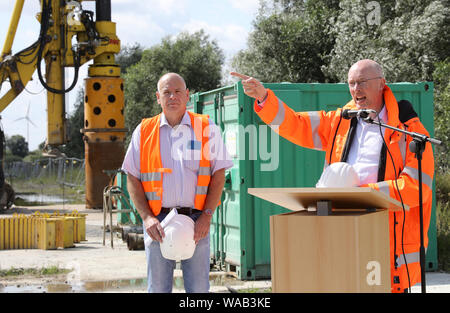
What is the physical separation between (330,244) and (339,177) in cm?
46

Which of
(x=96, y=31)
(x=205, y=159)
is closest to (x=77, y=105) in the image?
(x=96, y=31)

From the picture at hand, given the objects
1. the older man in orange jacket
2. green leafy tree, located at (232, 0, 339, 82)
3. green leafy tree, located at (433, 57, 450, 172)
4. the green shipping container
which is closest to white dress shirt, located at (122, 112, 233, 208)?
the older man in orange jacket

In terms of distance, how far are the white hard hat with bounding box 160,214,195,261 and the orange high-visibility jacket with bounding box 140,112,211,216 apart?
0.71ft

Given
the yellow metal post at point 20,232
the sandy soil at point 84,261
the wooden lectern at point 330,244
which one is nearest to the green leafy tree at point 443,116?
the sandy soil at point 84,261

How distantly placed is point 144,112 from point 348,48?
867 inches

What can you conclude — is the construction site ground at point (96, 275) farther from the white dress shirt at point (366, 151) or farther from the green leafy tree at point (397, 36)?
the green leafy tree at point (397, 36)

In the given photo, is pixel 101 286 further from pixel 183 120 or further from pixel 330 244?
pixel 330 244

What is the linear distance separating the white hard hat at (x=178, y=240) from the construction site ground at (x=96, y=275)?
3537 millimetres

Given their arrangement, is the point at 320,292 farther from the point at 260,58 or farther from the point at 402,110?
the point at 260,58

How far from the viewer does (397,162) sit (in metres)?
4.48

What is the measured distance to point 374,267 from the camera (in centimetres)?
376

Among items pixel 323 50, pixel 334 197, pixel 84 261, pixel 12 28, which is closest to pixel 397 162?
pixel 334 197

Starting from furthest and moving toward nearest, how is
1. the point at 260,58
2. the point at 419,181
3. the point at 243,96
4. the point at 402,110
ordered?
the point at 260,58 → the point at 243,96 → the point at 402,110 → the point at 419,181

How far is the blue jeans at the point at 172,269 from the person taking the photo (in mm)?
4789
